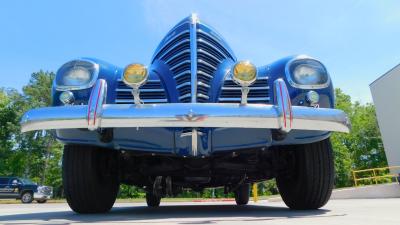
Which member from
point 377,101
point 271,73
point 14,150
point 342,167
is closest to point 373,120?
point 342,167

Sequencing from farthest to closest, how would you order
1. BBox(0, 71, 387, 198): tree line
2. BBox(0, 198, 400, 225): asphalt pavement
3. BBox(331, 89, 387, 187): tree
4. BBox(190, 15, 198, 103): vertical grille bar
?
BBox(331, 89, 387, 187): tree < BBox(0, 71, 387, 198): tree line < BBox(190, 15, 198, 103): vertical grille bar < BBox(0, 198, 400, 225): asphalt pavement

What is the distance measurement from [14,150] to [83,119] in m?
38.4

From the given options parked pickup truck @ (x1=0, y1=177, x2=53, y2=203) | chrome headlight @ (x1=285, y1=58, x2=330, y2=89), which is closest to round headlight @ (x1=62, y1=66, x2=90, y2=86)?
chrome headlight @ (x1=285, y1=58, x2=330, y2=89)

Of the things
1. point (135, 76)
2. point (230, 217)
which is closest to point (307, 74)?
point (230, 217)

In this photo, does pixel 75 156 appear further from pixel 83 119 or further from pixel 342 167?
pixel 342 167

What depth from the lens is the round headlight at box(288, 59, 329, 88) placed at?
3.67 metres

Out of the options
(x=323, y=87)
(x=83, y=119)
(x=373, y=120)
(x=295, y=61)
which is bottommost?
(x=83, y=119)

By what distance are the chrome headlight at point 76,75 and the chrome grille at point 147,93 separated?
0.27m

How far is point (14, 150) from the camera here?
125ft

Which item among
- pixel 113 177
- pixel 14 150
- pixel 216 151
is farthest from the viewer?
pixel 14 150

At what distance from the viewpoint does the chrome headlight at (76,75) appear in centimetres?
366

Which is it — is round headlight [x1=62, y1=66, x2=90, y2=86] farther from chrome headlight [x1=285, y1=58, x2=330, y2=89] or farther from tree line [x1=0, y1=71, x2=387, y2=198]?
tree line [x1=0, y1=71, x2=387, y2=198]

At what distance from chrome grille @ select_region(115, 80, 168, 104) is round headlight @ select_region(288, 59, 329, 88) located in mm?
1148

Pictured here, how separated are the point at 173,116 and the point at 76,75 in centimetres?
120
